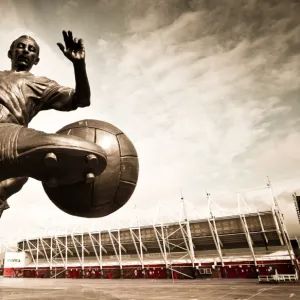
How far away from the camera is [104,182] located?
7.59 ft

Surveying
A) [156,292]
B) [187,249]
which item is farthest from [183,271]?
[156,292]

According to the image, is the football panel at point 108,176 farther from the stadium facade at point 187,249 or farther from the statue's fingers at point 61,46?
the stadium facade at point 187,249

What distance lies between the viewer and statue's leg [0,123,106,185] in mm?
1771

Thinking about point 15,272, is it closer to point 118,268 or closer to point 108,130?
point 118,268

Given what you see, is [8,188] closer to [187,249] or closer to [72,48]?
[72,48]

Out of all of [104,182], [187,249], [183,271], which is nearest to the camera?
[104,182]

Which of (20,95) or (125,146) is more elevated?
(20,95)

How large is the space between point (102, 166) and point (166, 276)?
36506 millimetres

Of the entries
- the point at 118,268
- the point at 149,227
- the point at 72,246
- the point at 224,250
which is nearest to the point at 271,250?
the point at 224,250

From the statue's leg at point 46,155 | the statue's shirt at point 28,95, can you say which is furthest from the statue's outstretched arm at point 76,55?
the statue's leg at point 46,155

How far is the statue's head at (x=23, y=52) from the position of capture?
9.00 feet

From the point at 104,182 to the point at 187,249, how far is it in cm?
3265

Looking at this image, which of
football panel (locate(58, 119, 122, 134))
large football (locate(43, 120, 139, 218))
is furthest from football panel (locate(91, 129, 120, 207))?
football panel (locate(58, 119, 122, 134))

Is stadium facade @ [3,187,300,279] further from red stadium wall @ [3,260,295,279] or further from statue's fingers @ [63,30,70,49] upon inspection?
statue's fingers @ [63,30,70,49]
